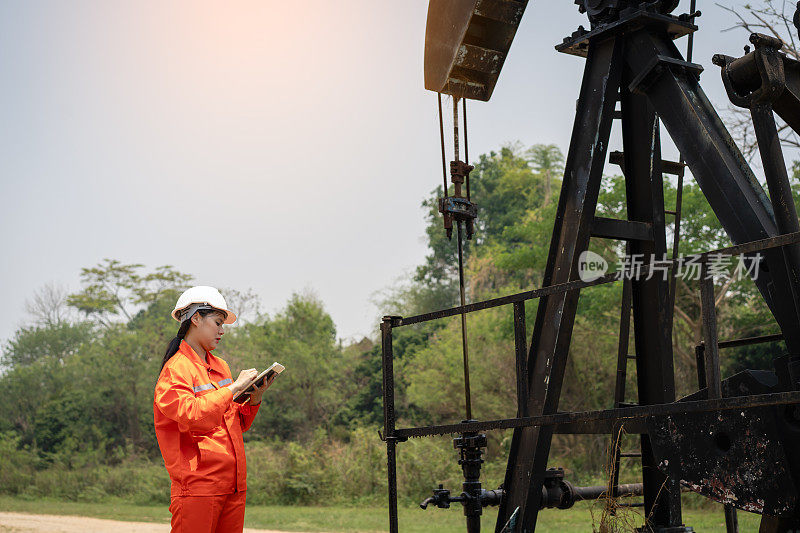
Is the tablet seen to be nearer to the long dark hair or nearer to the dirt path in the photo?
the long dark hair

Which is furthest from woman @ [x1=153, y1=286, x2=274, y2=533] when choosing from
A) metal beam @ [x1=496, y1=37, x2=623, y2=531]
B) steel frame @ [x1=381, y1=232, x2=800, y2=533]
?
metal beam @ [x1=496, y1=37, x2=623, y2=531]

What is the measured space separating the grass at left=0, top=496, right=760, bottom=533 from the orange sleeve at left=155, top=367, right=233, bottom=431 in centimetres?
1071

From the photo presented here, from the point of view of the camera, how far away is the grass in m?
14.4

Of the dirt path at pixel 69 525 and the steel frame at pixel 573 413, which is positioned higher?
the steel frame at pixel 573 413

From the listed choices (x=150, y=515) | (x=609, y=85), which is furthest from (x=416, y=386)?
(x=609, y=85)

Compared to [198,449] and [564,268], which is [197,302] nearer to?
[198,449]

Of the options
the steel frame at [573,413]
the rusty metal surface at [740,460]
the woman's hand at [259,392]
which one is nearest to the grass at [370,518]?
the steel frame at [573,413]

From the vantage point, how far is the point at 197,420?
413 cm

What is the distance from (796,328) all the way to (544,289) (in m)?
1.20

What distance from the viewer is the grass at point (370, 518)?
47.4ft

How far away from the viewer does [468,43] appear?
18.7 feet

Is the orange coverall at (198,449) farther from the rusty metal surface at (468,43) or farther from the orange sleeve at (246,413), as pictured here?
the rusty metal surface at (468,43)

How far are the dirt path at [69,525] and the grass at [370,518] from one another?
963 millimetres

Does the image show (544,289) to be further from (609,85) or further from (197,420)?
(197,420)
